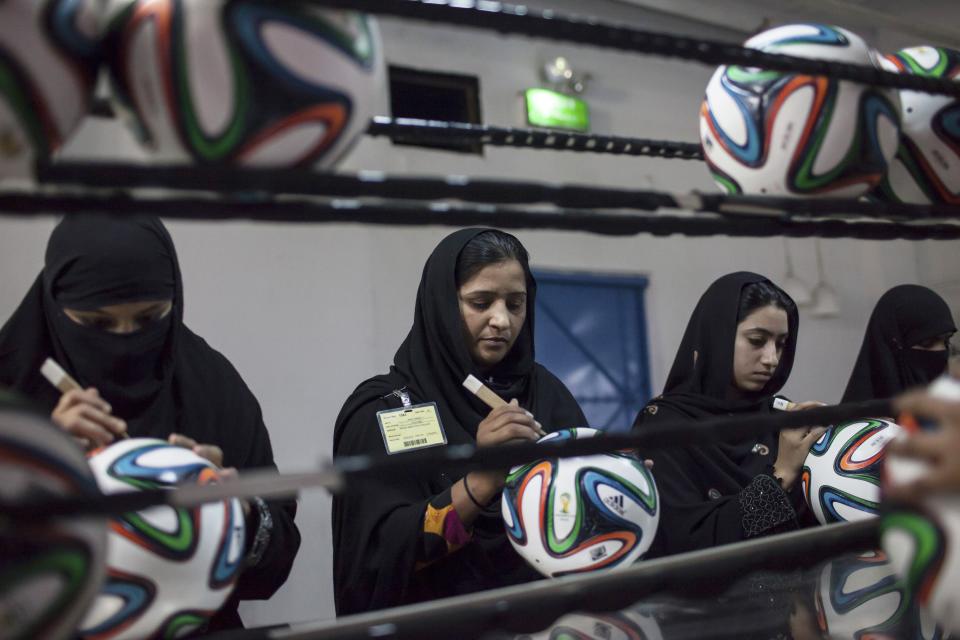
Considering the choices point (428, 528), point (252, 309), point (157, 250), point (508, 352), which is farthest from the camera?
point (252, 309)

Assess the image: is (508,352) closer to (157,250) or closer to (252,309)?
(157,250)

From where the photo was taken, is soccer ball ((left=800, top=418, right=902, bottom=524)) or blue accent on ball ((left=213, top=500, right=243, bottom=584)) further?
soccer ball ((left=800, top=418, right=902, bottom=524))

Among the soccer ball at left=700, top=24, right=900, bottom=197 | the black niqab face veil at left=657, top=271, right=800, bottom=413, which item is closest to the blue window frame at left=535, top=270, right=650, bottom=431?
the black niqab face veil at left=657, top=271, right=800, bottom=413

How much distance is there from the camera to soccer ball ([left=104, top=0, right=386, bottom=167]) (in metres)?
0.73

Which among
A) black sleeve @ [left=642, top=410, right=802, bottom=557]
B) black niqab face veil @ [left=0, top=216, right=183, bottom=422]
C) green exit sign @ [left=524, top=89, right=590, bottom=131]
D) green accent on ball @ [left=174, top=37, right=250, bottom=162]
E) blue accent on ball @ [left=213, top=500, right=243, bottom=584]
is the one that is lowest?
black sleeve @ [left=642, top=410, right=802, bottom=557]

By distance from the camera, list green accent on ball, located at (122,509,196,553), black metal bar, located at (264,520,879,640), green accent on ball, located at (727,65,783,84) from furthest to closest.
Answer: green accent on ball, located at (727,65,783,84), green accent on ball, located at (122,509,196,553), black metal bar, located at (264,520,879,640)

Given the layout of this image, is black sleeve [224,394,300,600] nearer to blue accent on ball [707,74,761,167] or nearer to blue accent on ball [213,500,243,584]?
blue accent on ball [213,500,243,584]

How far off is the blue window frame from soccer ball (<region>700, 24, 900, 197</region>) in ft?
12.6

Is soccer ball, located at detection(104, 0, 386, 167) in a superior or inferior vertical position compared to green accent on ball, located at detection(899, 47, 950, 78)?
inferior

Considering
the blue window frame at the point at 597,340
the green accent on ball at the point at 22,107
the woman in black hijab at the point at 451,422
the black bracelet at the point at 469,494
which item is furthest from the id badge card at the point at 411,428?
the blue window frame at the point at 597,340

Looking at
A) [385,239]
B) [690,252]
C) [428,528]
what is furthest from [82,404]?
[690,252]

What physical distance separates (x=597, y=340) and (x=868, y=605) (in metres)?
4.09

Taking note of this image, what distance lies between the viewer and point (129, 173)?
0.67m

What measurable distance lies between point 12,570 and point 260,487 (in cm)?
18
